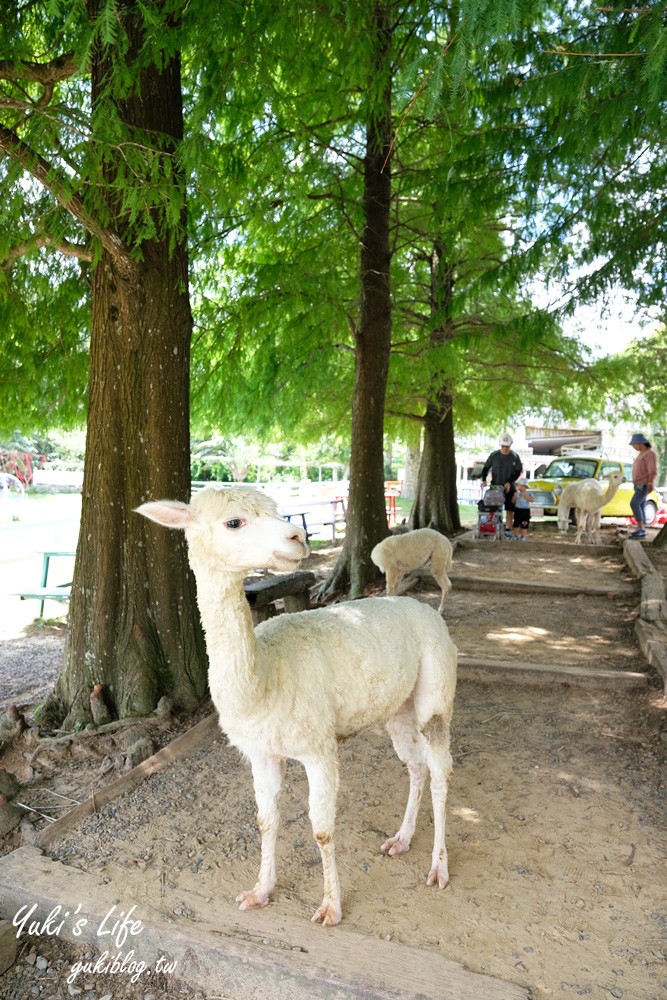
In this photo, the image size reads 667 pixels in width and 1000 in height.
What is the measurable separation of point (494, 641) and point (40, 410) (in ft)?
17.4

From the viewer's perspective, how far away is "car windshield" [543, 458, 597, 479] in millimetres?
21562

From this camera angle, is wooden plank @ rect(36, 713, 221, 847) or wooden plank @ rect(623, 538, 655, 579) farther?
wooden plank @ rect(623, 538, 655, 579)

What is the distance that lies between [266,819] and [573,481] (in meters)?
18.8

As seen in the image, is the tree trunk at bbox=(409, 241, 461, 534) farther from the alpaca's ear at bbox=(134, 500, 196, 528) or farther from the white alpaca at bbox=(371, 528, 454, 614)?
the alpaca's ear at bbox=(134, 500, 196, 528)

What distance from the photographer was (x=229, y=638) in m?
2.95

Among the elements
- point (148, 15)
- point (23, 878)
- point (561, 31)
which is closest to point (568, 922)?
point (23, 878)

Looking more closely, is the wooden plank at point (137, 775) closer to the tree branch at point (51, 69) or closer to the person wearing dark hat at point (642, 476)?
the tree branch at point (51, 69)

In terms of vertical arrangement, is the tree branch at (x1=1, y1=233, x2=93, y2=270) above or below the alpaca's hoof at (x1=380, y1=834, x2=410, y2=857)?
above

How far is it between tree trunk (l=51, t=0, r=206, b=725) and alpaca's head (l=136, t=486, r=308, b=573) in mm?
2438

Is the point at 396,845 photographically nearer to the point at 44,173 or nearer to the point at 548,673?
the point at 548,673

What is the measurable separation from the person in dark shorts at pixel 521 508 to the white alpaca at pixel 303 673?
423 inches

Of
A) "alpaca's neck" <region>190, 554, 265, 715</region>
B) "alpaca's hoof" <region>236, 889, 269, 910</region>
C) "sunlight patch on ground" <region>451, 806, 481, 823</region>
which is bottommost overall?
"sunlight patch on ground" <region>451, 806, 481, 823</region>

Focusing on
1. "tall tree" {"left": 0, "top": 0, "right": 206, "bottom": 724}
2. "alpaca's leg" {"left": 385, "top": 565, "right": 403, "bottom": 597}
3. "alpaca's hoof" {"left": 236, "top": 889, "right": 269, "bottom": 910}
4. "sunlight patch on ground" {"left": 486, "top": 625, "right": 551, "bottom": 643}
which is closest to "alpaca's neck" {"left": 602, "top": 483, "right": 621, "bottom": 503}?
"sunlight patch on ground" {"left": 486, "top": 625, "right": 551, "bottom": 643}

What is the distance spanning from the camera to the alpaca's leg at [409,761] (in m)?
3.69
